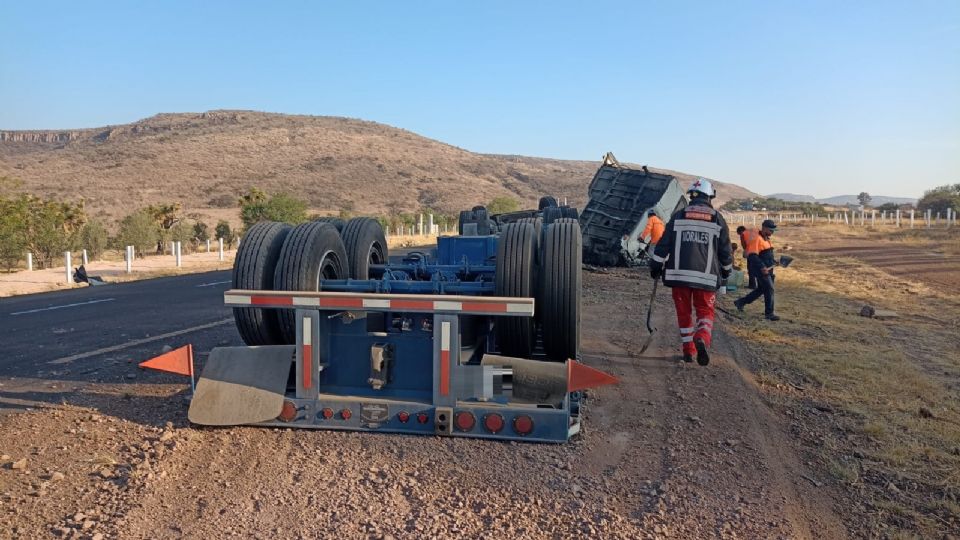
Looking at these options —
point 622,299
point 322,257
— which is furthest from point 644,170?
point 322,257

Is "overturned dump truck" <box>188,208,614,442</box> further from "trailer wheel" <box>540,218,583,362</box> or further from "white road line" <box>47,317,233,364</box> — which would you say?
"white road line" <box>47,317,233,364</box>

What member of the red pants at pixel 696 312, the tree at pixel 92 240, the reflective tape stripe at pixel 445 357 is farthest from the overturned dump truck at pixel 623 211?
the tree at pixel 92 240

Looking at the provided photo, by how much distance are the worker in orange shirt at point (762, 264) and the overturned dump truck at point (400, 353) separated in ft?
22.2

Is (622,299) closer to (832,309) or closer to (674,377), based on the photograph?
(832,309)

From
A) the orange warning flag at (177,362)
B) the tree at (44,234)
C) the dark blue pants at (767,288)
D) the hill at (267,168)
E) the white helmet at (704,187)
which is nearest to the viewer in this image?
the orange warning flag at (177,362)

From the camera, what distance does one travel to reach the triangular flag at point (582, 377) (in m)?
4.69

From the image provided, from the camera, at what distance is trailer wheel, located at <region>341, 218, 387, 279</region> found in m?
7.23

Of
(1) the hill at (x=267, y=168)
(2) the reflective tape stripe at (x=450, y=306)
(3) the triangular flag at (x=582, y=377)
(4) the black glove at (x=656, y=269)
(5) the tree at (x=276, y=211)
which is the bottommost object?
(3) the triangular flag at (x=582, y=377)

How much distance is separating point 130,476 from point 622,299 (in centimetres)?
1070

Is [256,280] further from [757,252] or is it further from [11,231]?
[11,231]

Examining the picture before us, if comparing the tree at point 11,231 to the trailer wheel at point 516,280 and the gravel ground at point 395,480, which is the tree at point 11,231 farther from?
the trailer wheel at point 516,280

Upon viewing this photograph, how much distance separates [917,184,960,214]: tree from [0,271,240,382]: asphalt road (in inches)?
2243

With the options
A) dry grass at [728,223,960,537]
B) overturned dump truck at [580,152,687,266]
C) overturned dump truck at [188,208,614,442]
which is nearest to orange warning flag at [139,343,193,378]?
overturned dump truck at [188,208,614,442]

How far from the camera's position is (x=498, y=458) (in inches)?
180
